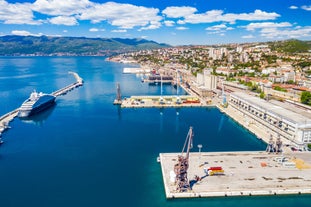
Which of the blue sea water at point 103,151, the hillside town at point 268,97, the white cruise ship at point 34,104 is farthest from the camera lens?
the white cruise ship at point 34,104

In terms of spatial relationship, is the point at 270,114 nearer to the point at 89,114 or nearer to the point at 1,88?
the point at 89,114

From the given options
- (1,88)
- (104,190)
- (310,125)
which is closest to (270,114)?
(310,125)

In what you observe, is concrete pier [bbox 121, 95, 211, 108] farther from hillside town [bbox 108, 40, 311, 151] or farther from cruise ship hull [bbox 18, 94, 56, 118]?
cruise ship hull [bbox 18, 94, 56, 118]

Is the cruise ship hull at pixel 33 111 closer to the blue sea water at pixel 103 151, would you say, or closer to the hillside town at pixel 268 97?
the blue sea water at pixel 103 151

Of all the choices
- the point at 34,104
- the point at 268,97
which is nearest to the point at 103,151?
the point at 34,104

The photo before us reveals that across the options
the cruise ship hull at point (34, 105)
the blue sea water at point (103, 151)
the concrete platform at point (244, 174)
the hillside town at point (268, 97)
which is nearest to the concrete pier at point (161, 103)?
the hillside town at point (268, 97)

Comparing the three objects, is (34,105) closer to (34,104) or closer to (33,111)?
(34,104)
